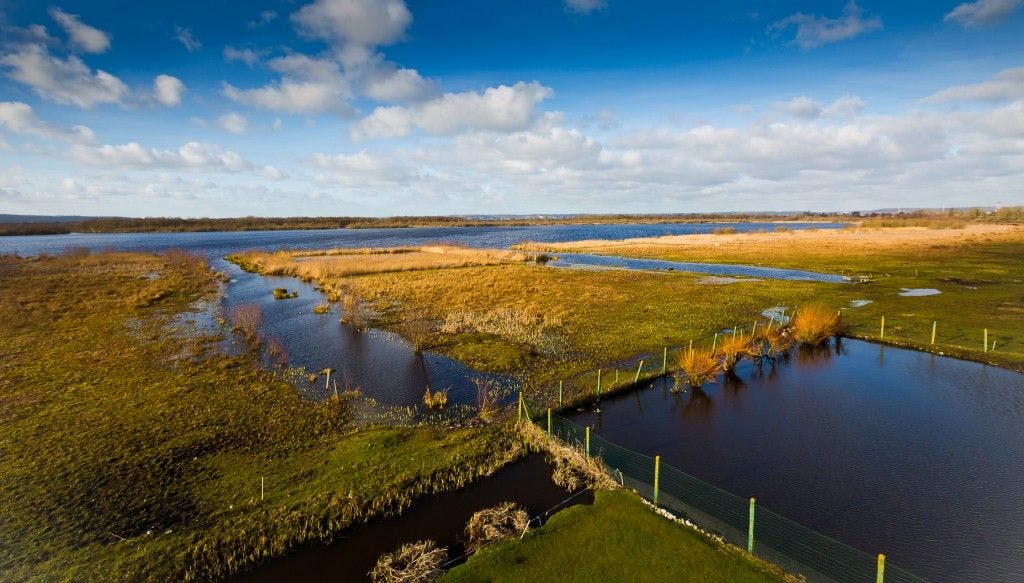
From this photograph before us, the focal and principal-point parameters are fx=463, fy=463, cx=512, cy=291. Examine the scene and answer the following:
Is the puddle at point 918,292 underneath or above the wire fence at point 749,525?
above

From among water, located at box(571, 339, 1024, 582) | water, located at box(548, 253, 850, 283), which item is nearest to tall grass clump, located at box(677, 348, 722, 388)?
water, located at box(571, 339, 1024, 582)

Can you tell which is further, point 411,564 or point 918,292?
point 918,292

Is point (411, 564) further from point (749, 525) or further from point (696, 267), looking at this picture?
point (696, 267)

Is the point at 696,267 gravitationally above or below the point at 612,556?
above

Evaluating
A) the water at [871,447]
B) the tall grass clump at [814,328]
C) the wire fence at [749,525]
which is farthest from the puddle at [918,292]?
the wire fence at [749,525]

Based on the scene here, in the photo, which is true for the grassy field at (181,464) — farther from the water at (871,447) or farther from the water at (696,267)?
the water at (696,267)

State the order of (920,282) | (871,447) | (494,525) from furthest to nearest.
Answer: (920,282), (871,447), (494,525)

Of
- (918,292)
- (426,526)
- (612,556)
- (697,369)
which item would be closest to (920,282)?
(918,292)
